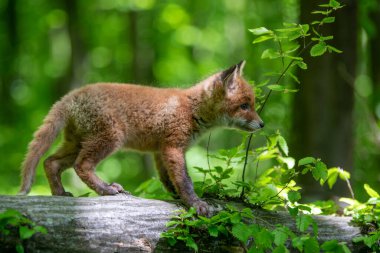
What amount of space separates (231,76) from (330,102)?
2.72 meters

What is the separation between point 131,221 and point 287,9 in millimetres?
8415

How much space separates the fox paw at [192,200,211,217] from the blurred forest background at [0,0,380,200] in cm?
462

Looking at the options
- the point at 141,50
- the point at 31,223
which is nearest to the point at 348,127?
the point at 31,223

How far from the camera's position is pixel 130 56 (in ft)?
70.5

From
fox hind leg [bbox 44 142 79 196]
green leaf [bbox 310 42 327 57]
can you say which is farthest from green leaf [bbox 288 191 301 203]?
fox hind leg [bbox 44 142 79 196]

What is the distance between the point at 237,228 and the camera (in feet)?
15.2

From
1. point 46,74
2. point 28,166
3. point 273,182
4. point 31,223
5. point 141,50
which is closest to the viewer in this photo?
point 31,223

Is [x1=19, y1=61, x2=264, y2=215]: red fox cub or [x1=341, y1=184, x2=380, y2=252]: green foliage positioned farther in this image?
[x1=19, y1=61, x2=264, y2=215]: red fox cub

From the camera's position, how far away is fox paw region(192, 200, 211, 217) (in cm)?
542

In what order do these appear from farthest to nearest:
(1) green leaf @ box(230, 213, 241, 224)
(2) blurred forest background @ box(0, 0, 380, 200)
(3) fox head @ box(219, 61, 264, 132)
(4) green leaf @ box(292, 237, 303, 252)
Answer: (2) blurred forest background @ box(0, 0, 380, 200), (3) fox head @ box(219, 61, 264, 132), (1) green leaf @ box(230, 213, 241, 224), (4) green leaf @ box(292, 237, 303, 252)

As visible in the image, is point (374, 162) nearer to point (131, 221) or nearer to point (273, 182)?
point (273, 182)

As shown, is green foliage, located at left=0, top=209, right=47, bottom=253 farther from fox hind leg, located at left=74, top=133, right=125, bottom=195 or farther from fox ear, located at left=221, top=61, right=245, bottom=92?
fox ear, located at left=221, top=61, right=245, bottom=92

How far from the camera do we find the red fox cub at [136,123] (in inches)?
244

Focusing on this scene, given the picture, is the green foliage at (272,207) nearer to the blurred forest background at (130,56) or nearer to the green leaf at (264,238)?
the green leaf at (264,238)
